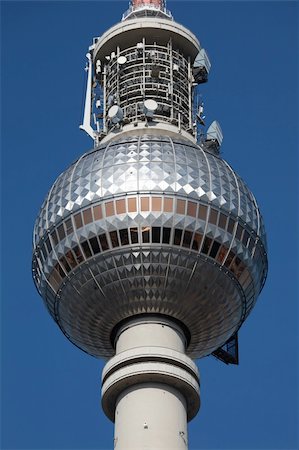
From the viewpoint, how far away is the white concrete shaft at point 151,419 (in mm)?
52469

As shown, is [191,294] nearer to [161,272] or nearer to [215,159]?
[161,272]

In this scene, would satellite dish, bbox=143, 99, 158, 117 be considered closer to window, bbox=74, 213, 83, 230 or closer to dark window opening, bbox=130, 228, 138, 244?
window, bbox=74, 213, 83, 230

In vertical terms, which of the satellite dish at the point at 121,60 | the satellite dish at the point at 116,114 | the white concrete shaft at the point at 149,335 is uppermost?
the satellite dish at the point at 121,60

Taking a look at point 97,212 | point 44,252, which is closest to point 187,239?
point 97,212

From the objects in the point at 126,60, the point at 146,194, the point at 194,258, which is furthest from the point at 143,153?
the point at 126,60

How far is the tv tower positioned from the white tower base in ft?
0.19

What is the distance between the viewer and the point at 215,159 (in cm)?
5978

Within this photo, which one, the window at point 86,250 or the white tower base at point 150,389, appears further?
the window at point 86,250

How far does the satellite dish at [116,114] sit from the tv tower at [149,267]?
153 centimetres

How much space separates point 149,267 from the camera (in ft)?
181

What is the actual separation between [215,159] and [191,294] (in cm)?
814

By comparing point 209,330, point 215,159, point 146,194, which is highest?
point 215,159

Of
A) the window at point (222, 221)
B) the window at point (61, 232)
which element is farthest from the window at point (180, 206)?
the window at point (61, 232)

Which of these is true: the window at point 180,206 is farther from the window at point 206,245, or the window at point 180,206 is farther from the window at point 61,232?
the window at point 61,232
